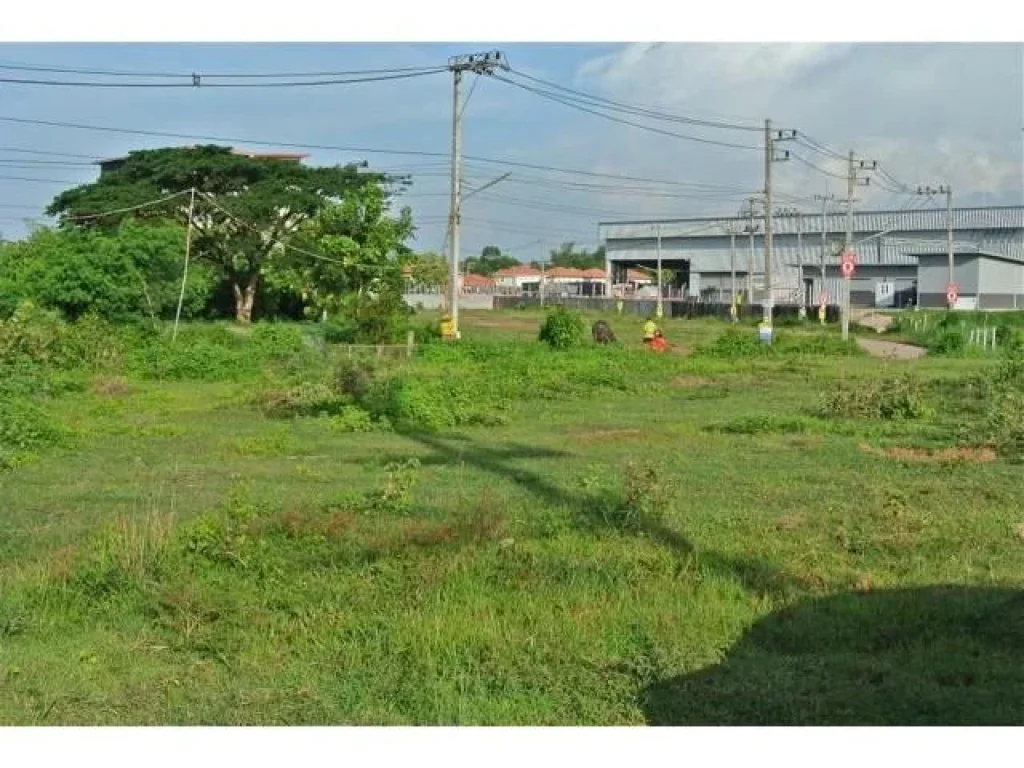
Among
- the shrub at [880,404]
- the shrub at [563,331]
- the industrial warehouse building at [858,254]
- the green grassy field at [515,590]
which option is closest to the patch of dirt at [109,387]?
the green grassy field at [515,590]

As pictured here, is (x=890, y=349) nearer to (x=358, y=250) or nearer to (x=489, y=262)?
(x=358, y=250)

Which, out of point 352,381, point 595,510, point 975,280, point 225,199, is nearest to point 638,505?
point 595,510

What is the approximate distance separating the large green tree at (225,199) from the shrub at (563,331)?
1762 centimetres

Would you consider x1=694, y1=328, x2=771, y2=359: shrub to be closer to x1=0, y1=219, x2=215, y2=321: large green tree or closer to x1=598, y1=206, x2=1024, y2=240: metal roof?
x1=0, y1=219, x2=215, y2=321: large green tree

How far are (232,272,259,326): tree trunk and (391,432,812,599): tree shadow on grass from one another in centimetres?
4375

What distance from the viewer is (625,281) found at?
115 metres

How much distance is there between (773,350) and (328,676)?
3400 centimetres

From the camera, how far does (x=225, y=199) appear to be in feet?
182

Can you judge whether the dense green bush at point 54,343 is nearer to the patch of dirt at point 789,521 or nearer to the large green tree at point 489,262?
the patch of dirt at point 789,521

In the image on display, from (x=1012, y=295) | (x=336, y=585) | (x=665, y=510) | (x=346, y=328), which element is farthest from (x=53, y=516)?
(x=1012, y=295)

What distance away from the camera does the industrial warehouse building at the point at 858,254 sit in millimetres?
77062

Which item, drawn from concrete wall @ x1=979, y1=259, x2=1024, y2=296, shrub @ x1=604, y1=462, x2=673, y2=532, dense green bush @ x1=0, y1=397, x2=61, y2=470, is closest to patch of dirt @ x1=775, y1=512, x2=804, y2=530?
shrub @ x1=604, y1=462, x2=673, y2=532

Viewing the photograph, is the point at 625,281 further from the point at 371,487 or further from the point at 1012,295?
the point at 371,487

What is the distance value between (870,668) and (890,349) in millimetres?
40276
